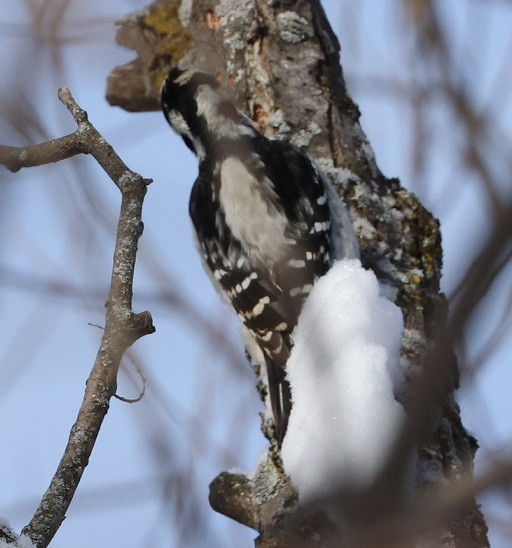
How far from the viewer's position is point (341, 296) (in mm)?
2705

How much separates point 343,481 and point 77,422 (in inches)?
38.9

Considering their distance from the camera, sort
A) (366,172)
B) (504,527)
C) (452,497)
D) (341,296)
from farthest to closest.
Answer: (366,172) → (341,296) → (504,527) → (452,497)

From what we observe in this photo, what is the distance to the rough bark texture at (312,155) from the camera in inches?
108

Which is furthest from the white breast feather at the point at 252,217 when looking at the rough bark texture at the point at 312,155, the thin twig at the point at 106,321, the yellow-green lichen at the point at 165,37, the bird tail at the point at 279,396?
the thin twig at the point at 106,321

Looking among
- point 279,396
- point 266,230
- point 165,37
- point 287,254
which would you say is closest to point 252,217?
point 266,230

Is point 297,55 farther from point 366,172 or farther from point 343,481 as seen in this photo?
point 343,481

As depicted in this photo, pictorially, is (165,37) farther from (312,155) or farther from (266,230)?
(266,230)

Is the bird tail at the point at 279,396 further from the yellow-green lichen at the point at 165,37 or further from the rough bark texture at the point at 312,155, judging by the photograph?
the yellow-green lichen at the point at 165,37

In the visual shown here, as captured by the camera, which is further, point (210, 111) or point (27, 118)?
point (210, 111)

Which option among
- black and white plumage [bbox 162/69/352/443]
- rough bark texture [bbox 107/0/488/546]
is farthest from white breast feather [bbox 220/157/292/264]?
rough bark texture [bbox 107/0/488/546]

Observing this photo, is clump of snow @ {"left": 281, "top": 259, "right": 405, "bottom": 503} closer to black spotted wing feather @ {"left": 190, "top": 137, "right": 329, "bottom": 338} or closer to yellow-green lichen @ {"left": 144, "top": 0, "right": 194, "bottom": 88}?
black spotted wing feather @ {"left": 190, "top": 137, "right": 329, "bottom": 338}

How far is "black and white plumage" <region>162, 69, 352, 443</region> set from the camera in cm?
313

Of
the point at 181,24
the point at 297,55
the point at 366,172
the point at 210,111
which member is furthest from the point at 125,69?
the point at 366,172

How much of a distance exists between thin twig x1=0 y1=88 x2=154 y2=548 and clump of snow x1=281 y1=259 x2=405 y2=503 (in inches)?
18.3
